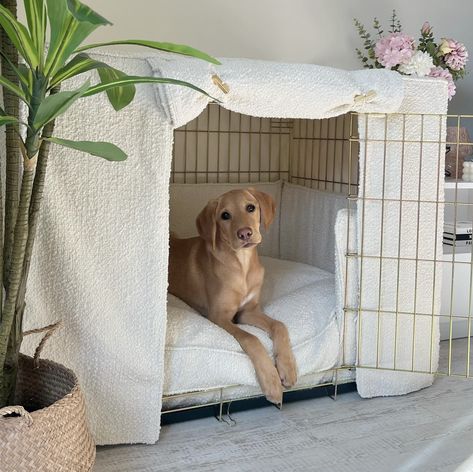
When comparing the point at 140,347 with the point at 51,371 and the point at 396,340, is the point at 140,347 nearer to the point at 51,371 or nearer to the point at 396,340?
the point at 51,371

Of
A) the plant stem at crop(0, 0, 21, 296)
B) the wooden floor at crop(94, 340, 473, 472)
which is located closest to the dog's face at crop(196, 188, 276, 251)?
the wooden floor at crop(94, 340, 473, 472)

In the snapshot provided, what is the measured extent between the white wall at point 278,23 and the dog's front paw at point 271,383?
1582mm

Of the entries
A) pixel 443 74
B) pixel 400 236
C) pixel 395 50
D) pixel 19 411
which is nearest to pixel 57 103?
pixel 19 411

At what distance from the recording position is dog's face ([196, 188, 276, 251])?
247cm

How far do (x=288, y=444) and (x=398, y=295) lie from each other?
2.33ft

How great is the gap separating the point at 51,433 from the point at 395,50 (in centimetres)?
215

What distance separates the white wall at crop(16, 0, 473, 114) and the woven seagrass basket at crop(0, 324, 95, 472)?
1.74 m

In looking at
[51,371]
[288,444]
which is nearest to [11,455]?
[51,371]

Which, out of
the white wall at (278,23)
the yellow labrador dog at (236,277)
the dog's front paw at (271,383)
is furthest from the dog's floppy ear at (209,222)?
the white wall at (278,23)

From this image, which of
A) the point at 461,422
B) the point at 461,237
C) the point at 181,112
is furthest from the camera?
the point at 461,237

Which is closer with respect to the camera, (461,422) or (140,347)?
(140,347)

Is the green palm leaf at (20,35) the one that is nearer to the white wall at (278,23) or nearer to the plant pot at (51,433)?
the plant pot at (51,433)

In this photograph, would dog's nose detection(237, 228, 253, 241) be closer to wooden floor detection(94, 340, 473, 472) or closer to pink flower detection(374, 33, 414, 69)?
wooden floor detection(94, 340, 473, 472)

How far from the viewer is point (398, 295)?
260 cm
